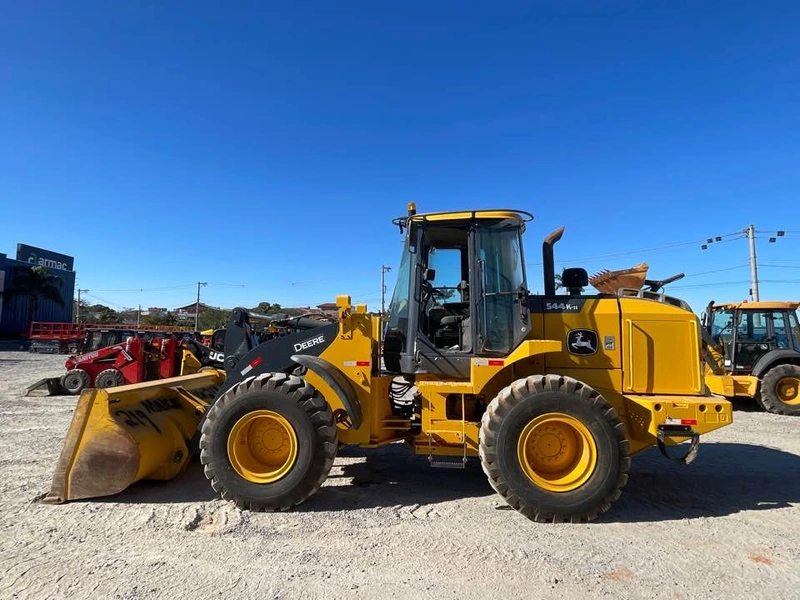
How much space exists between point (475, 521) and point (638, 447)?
1806 millimetres

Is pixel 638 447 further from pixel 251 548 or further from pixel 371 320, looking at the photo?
pixel 251 548

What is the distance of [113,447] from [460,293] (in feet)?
12.0

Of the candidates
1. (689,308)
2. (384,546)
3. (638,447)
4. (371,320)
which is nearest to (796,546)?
(638,447)

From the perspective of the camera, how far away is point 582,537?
3.96 metres

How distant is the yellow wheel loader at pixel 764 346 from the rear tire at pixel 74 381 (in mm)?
15076

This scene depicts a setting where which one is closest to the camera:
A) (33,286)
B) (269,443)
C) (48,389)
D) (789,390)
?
(269,443)

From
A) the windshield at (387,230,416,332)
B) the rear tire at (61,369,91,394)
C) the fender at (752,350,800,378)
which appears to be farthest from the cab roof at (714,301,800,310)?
the rear tire at (61,369,91,394)

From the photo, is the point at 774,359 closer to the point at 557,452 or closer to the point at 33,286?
the point at 557,452

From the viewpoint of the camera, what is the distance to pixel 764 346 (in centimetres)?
1130

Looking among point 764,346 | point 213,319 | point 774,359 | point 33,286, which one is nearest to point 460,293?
point 774,359

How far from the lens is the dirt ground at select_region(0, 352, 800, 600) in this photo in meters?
3.20

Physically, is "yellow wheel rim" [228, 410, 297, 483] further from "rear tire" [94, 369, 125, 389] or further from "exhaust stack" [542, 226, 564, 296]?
"rear tire" [94, 369, 125, 389]

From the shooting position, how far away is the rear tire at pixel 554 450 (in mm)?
4266

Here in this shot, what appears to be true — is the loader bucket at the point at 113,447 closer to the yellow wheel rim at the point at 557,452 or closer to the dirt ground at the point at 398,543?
the dirt ground at the point at 398,543
